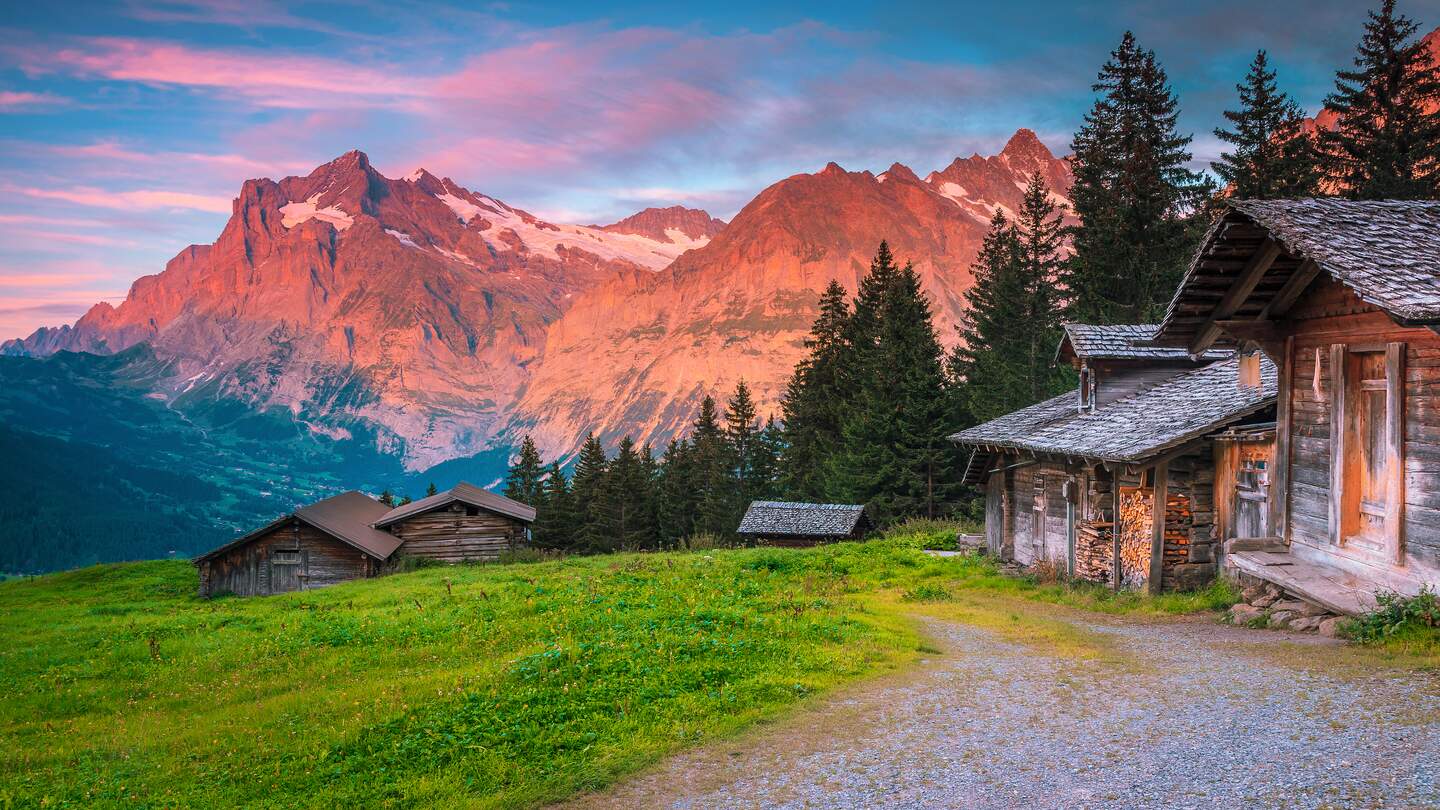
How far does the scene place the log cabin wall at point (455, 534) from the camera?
44375 millimetres

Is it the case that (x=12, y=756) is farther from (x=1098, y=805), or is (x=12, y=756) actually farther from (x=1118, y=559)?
(x=1118, y=559)

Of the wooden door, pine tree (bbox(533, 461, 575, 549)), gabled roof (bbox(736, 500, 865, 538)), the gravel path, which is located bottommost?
pine tree (bbox(533, 461, 575, 549))

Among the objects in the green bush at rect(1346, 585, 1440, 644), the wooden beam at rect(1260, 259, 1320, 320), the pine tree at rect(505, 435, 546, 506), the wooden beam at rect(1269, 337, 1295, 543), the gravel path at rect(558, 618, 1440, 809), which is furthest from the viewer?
the pine tree at rect(505, 435, 546, 506)

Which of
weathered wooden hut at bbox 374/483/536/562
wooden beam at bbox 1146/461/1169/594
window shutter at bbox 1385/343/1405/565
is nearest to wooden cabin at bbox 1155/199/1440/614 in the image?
window shutter at bbox 1385/343/1405/565

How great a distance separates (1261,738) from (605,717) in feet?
20.8

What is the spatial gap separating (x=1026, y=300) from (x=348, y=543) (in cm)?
5059

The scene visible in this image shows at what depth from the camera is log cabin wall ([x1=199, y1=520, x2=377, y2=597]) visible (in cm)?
4044

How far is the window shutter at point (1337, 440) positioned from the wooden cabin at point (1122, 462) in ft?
11.9

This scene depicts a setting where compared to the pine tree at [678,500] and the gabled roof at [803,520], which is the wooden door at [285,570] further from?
the pine tree at [678,500]

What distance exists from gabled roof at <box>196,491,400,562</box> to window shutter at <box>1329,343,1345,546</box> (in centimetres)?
3817

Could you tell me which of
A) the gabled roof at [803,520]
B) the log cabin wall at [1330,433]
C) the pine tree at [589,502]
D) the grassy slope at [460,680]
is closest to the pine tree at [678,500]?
the pine tree at [589,502]

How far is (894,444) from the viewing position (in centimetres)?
5359

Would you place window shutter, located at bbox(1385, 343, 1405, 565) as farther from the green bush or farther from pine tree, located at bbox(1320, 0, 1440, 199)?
pine tree, located at bbox(1320, 0, 1440, 199)

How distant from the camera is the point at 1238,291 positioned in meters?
14.0
